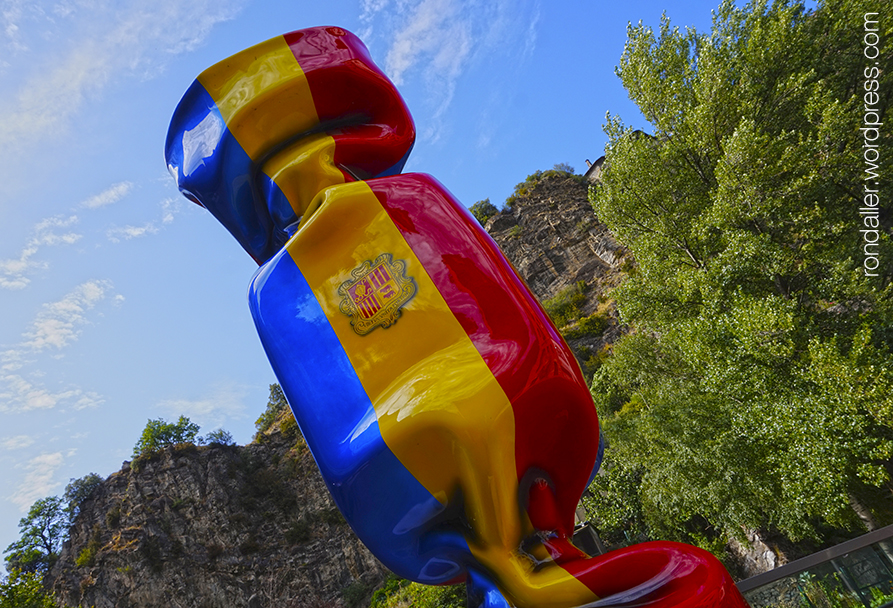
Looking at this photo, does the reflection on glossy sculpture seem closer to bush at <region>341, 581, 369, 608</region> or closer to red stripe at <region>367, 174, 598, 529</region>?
red stripe at <region>367, 174, 598, 529</region>

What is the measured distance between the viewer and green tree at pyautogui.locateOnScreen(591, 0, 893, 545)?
16.1 ft

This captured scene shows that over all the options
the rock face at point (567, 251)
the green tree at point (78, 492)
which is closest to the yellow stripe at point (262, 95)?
the rock face at point (567, 251)

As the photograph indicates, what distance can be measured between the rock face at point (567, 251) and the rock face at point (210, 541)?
13.0m

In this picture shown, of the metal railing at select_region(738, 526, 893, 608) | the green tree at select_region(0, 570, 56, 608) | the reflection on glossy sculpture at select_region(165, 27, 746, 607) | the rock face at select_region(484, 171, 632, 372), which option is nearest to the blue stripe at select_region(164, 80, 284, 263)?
the reflection on glossy sculpture at select_region(165, 27, 746, 607)

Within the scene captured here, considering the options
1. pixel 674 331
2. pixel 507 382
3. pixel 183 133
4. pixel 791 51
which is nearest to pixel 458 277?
pixel 507 382

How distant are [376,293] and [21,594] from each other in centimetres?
1033

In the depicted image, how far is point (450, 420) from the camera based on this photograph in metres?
0.58

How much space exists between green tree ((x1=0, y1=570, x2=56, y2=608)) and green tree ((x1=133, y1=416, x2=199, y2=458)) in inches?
737

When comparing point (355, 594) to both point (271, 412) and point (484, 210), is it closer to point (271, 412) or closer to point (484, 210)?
point (271, 412)

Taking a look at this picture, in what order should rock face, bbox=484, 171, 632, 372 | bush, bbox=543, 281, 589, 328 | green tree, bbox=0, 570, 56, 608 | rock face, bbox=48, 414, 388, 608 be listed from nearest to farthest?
green tree, bbox=0, 570, 56, 608 → rock face, bbox=48, 414, 388, 608 → rock face, bbox=484, 171, 632, 372 → bush, bbox=543, 281, 589, 328

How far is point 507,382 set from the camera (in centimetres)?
60

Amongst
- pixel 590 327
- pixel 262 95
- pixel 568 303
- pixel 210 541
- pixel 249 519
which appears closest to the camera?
pixel 262 95

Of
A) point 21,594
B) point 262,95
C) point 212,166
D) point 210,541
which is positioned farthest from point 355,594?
point 262,95

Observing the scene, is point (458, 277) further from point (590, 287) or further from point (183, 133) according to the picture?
point (590, 287)
